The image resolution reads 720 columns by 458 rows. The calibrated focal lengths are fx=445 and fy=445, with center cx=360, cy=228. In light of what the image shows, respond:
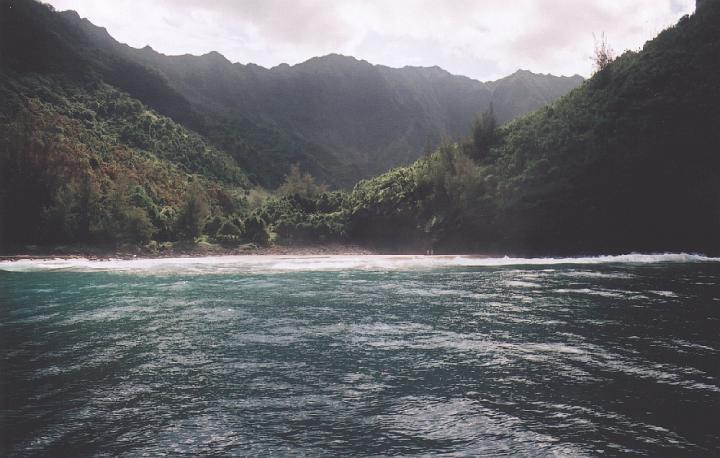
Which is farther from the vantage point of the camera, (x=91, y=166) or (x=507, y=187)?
(x=91, y=166)

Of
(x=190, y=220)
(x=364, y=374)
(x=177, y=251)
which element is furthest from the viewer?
(x=190, y=220)

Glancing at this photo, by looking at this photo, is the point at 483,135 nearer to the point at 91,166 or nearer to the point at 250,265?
the point at 250,265

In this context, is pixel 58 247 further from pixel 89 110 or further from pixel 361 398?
pixel 89 110

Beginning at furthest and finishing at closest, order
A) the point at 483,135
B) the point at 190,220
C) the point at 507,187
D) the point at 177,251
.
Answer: the point at 483,135, the point at 190,220, the point at 507,187, the point at 177,251

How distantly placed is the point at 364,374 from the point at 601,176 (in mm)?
67121

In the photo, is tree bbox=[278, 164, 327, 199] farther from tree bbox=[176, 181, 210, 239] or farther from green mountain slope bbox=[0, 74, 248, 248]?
tree bbox=[176, 181, 210, 239]

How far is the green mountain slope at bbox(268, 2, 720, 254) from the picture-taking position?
212 ft

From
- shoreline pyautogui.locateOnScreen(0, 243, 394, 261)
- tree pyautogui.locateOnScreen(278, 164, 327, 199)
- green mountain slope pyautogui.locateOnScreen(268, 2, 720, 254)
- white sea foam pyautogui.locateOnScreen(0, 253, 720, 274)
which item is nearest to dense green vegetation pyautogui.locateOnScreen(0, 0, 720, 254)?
green mountain slope pyautogui.locateOnScreen(268, 2, 720, 254)

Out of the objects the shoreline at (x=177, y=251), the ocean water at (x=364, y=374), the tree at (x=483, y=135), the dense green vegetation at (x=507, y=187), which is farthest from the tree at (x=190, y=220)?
the tree at (x=483, y=135)

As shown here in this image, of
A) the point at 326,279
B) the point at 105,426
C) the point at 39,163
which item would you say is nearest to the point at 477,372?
the point at 105,426

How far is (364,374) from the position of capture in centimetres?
1405

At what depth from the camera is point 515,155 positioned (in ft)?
262

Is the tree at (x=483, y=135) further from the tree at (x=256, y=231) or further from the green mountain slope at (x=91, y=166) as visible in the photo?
the green mountain slope at (x=91, y=166)

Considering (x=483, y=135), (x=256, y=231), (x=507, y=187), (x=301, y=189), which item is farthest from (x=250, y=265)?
(x=483, y=135)
